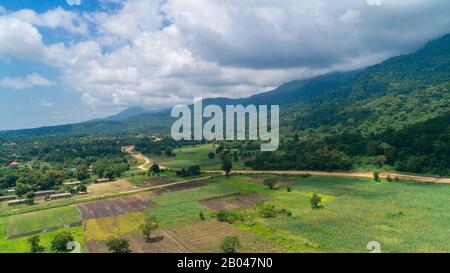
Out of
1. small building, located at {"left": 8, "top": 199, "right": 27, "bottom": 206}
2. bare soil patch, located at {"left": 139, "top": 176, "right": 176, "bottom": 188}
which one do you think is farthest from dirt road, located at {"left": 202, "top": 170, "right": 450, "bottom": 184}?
small building, located at {"left": 8, "top": 199, "right": 27, "bottom": 206}

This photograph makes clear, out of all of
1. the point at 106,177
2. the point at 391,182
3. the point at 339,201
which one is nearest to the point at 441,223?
the point at 339,201

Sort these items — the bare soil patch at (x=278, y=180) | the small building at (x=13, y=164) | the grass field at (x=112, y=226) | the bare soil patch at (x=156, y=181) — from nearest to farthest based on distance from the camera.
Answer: the grass field at (x=112, y=226) → the bare soil patch at (x=278, y=180) → the bare soil patch at (x=156, y=181) → the small building at (x=13, y=164)

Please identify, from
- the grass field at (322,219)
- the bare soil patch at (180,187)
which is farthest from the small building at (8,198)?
the bare soil patch at (180,187)

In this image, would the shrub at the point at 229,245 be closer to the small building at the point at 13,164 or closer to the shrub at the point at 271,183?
the shrub at the point at 271,183

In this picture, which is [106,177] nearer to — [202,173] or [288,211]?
[202,173]

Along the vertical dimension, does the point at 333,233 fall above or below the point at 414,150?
below

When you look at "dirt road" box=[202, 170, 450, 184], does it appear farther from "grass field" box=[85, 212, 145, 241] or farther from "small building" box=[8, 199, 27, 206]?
"small building" box=[8, 199, 27, 206]
